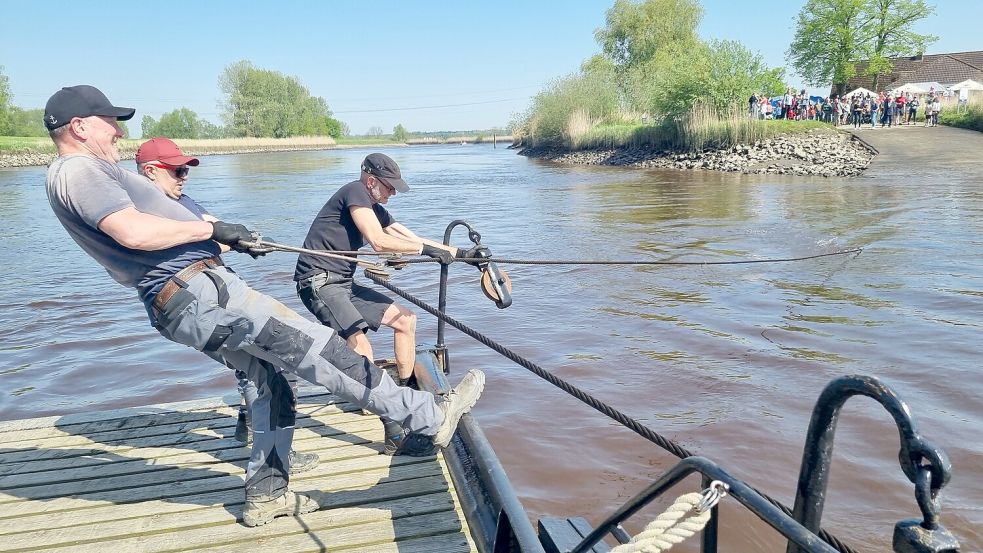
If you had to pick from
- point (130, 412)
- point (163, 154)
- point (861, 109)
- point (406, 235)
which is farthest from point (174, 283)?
point (861, 109)

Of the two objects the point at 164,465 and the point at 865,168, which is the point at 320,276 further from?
the point at 865,168

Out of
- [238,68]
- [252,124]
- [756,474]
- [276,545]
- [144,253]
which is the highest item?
[238,68]

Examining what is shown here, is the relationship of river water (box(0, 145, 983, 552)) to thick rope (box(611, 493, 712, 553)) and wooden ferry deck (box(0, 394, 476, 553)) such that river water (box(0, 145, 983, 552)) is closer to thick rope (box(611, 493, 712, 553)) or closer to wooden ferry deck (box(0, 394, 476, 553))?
wooden ferry deck (box(0, 394, 476, 553))

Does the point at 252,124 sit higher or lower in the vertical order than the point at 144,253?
higher

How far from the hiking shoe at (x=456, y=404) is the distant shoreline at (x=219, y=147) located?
48679 millimetres

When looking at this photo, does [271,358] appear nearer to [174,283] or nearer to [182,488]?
[174,283]

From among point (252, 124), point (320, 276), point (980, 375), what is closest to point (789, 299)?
point (980, 375)

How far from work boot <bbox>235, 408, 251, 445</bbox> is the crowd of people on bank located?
108ft

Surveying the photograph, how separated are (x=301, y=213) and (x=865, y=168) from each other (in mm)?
20823

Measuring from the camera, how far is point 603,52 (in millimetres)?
65312

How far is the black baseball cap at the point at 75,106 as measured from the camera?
110 inches

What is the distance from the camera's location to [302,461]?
147 inches

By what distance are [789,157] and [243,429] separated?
2905 centimetres

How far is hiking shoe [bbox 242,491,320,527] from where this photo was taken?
3.15 metres
